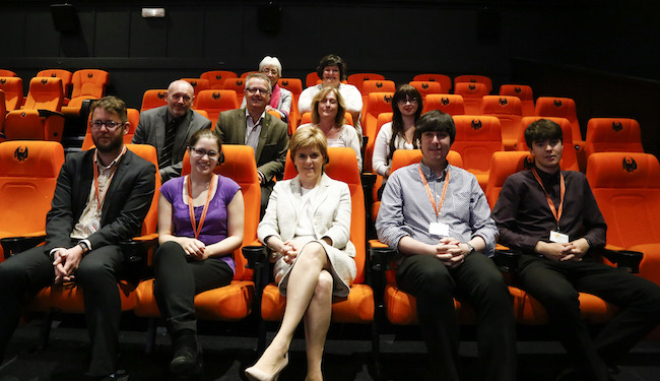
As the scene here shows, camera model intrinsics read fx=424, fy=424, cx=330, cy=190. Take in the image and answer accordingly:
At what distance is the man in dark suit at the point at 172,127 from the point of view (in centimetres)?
245

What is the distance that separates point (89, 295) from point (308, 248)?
81cm

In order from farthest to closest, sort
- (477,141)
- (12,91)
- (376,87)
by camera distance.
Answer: (12,91), (376,87), (477,141)

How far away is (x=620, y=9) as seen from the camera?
4.76 meters

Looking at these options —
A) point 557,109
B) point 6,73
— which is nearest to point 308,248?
point 557,109

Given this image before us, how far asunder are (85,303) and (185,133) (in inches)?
46.3

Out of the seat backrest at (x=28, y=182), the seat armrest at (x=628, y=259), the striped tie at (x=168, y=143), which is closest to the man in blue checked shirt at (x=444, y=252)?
the seat armrest at (x=628, y=259)

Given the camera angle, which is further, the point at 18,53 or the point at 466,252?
the point at 18,53

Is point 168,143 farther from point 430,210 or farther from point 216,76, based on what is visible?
point 216,76

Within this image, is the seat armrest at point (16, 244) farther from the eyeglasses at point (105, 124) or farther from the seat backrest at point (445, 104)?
the seat backrest at point (445, 104)

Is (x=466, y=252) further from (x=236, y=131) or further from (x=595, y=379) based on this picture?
(x=236, y=131)

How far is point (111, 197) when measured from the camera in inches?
72.0

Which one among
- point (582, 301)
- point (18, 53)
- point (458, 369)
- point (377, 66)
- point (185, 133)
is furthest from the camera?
point (18, 53)

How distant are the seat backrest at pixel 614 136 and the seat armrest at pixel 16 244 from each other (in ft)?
10.5

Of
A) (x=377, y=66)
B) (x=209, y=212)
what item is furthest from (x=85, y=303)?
(x=377, y=66)
